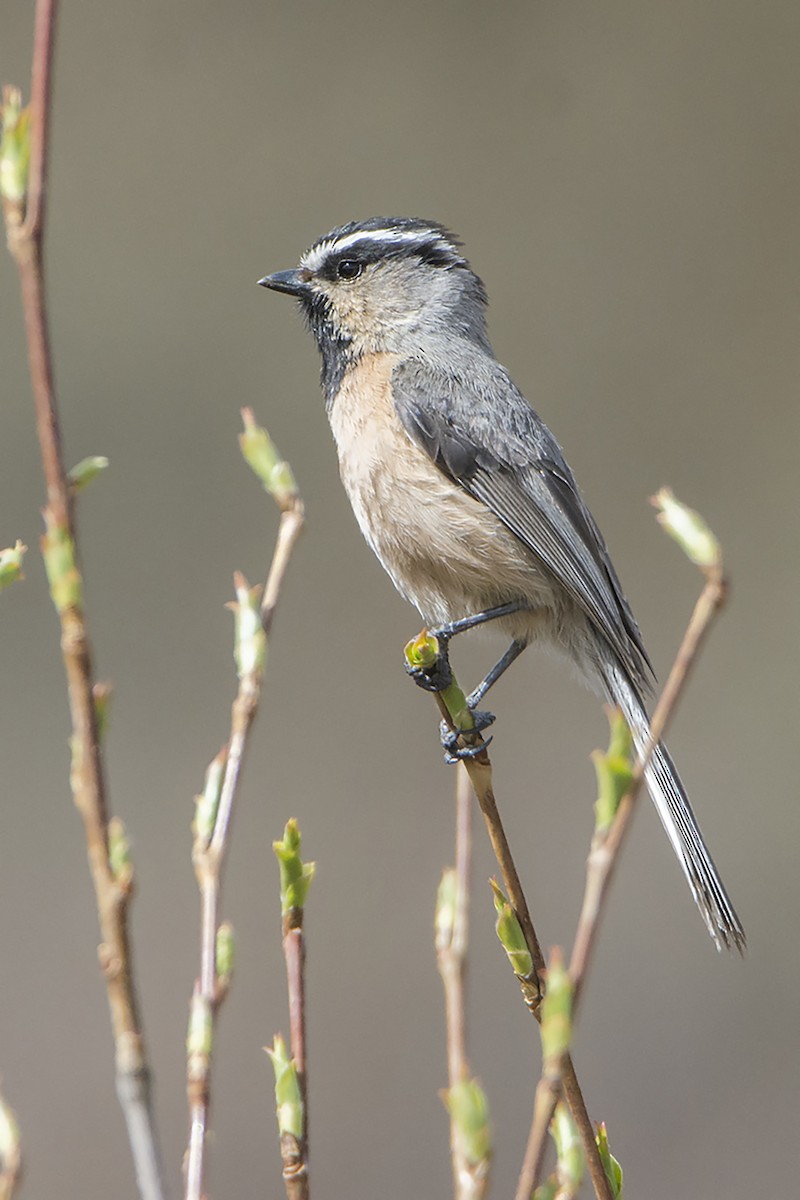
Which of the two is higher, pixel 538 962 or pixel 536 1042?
pixel 536 1042

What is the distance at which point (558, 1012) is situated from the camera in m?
0.73

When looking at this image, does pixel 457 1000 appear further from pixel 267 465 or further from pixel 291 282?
pixel 291 282

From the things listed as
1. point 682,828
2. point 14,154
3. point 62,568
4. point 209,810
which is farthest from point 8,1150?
point 682,828

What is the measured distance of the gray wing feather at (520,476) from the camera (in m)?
2.83

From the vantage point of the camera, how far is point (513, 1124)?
4441 millimetres

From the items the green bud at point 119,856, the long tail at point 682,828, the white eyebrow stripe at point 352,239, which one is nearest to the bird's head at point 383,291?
the white eyebrow stripe at point 352,239

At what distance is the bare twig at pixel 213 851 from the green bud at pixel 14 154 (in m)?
0.30

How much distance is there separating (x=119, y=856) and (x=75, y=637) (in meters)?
0.13

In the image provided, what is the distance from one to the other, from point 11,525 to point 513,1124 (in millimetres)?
3169

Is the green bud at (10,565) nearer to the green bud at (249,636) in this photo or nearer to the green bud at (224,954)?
the green bud at (249,636)

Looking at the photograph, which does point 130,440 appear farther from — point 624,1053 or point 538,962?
point 538,962

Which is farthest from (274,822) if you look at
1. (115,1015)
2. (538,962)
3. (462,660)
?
(115,1015)

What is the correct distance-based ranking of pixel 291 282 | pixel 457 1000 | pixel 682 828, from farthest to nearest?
pixel 291 282 → pixel 682 828 → pixel 457 1000

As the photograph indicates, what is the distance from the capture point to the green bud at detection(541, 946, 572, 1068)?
0.73 metres
